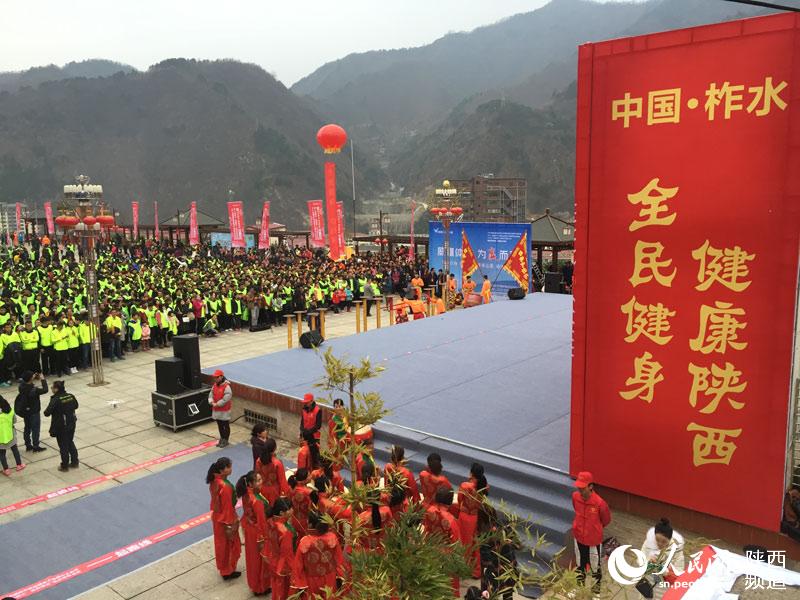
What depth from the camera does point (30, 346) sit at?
1436cm

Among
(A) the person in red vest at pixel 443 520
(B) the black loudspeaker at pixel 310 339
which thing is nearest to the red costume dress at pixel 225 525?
(A) the person in red vest at pixel 443 520

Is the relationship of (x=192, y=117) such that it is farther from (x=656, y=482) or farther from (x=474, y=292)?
(x=656, y=482)

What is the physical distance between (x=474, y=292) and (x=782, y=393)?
1585cm

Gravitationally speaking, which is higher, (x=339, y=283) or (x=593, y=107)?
(x=593, y=107)

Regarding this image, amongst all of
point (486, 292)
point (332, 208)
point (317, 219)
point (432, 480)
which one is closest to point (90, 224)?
point (332, 208)

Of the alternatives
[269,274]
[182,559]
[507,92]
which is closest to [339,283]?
[269,274]

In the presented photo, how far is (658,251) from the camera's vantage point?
22.0 feet

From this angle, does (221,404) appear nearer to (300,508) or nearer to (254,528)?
(254,528)

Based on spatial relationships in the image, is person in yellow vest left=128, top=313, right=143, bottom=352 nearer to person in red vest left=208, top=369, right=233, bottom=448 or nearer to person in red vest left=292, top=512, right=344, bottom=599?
person in red vest left=208, top=369, right=233, bottom=448

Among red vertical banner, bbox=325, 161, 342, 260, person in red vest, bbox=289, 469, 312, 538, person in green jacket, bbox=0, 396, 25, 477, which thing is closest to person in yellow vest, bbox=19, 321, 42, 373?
person in green jacket, bbox=0, 396, 25, 477

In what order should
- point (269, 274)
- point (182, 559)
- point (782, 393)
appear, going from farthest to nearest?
point (269, 274)
point (182, 559)
point (782, 393)

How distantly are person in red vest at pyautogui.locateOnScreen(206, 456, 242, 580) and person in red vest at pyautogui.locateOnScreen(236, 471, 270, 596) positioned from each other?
0.18m

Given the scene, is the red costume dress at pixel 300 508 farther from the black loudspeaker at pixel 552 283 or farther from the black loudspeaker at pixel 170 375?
the black loudspeaker at pixel 552 283

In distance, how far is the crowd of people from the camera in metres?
15.0
